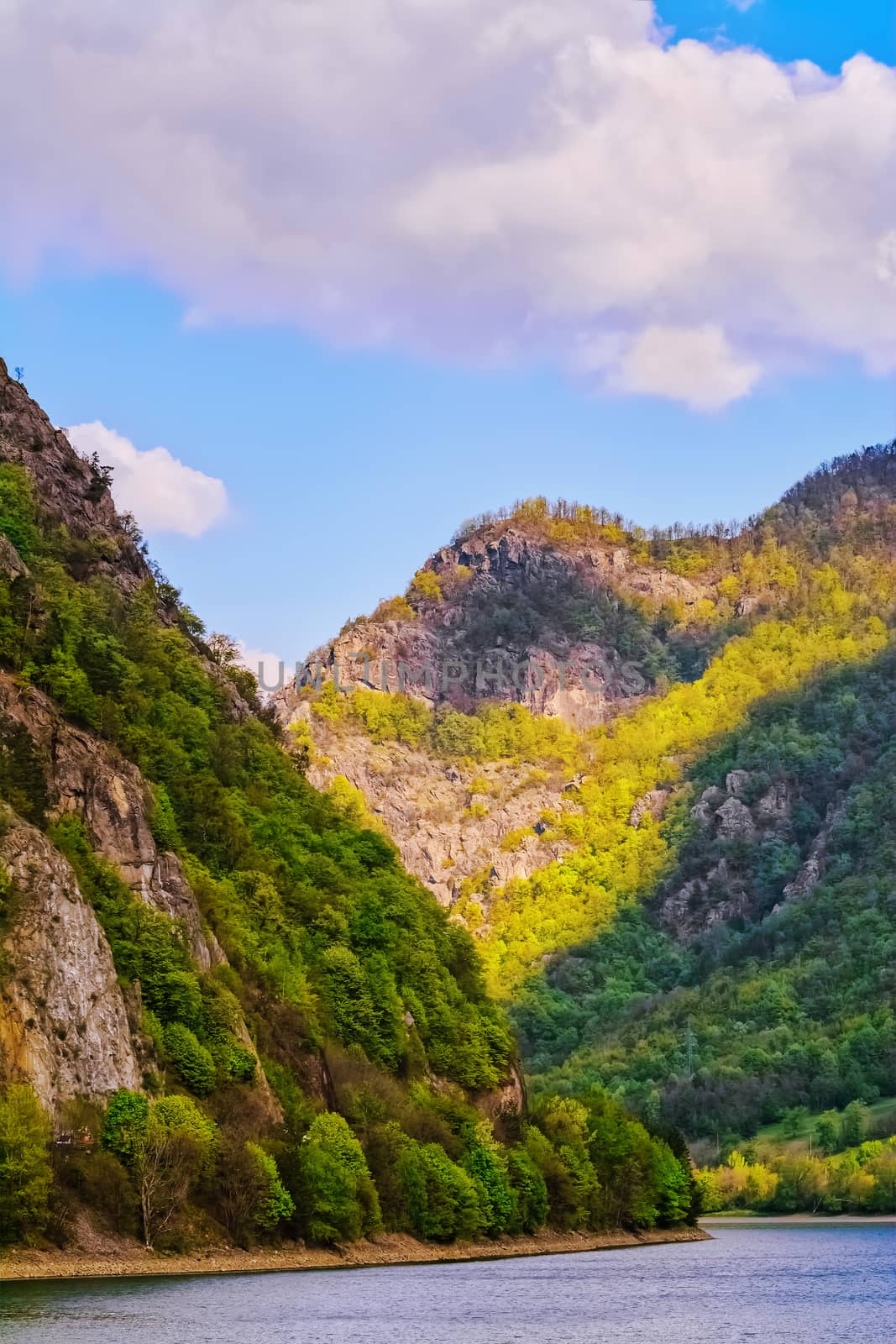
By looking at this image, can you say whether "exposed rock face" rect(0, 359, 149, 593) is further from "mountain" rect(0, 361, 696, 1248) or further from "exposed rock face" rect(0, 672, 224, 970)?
"exposed rock face" rect(0, 672, 224, 970)

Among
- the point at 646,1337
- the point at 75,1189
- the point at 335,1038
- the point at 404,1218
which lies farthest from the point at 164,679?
the point at 646,1337

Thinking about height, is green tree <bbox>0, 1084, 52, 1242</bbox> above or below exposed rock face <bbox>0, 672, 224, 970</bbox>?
below

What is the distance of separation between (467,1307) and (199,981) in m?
28.6

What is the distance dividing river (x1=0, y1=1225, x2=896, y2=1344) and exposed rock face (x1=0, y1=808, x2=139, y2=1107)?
1133cm

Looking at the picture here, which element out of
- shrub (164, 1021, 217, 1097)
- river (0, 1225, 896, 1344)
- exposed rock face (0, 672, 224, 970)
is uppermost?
exposed rock face (0, 672, 224, 970)

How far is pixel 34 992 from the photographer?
89500 millimetres

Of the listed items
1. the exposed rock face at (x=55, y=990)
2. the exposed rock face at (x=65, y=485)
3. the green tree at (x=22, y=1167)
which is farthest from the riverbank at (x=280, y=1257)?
the exposed rock face at (x=65, y=485)

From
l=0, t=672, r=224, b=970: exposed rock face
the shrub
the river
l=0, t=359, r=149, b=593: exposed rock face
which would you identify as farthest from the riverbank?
l=0, t=359, r=149, b=593: exposed rock face

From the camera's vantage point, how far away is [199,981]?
107312 millimetres

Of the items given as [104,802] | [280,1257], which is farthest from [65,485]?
[280,1257]

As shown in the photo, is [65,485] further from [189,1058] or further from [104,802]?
[189,1058]

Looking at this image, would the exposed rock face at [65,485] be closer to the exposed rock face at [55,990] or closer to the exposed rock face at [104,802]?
the exposed rock face at [104,802]

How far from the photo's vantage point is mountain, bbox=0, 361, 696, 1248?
91.4m

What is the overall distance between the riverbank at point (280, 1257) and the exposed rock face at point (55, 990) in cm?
846
